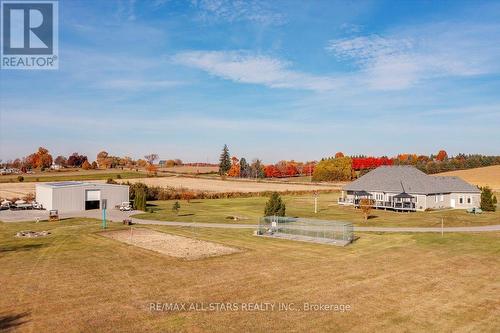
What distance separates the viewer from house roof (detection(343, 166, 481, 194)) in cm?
6506

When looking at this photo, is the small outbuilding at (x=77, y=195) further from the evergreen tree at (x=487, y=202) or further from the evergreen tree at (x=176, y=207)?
the evergreen tree at (x=487, y=202)

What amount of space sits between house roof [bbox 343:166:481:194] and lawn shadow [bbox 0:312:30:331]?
187 ft

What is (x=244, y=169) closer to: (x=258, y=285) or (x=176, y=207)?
(x=176, y=207)

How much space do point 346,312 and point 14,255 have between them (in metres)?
24.1

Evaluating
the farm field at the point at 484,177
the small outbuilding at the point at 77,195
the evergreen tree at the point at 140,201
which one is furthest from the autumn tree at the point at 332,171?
the evergreen tree at the point at 140,201

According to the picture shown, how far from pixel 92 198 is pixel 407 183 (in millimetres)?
47897

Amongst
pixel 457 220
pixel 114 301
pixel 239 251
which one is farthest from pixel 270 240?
pixel 457 220

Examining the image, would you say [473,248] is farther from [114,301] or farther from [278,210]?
[114,301]

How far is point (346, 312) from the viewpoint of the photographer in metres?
19.2

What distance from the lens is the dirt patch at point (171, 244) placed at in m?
31.2

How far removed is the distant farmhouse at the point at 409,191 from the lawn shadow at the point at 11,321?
183ft

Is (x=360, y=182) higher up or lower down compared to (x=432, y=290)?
higher up

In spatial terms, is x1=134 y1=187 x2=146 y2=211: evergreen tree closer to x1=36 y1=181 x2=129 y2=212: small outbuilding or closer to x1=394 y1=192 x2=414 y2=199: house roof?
x1=36 y1=181 x2=129 y2=212: small outbuilding

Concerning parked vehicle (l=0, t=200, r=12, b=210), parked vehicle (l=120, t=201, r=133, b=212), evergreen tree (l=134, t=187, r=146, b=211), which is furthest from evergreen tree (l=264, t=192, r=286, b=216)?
parked vehicle (l=0, t=200, r=12, b=210)
